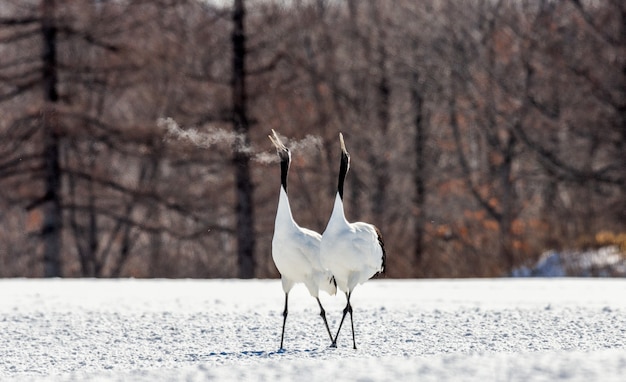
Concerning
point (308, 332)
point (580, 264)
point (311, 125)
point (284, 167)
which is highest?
point (311, 125)

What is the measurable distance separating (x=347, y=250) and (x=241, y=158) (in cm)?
1671

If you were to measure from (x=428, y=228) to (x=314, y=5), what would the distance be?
7842 millimetres

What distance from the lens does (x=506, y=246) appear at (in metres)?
25.2

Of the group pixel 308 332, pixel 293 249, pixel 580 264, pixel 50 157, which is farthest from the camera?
pixel 50 157

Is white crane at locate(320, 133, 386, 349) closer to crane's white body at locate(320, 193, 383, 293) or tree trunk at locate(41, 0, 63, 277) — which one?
crane's white body at locate(320, 193, 383, 293)

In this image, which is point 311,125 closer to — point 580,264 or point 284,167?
point 580,264

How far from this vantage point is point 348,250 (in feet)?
33.2

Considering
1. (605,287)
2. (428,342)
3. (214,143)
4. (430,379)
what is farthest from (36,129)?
(430,379)

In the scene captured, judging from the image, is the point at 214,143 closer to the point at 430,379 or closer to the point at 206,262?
the point at 206,262

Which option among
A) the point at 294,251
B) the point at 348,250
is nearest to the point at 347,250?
the point at 348,250

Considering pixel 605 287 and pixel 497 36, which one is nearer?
pixel 605 287

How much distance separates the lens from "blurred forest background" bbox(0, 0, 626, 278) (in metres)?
26.9

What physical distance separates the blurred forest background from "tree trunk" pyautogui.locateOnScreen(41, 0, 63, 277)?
0.05 metres

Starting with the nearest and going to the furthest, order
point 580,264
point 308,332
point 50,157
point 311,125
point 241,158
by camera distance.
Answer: point 308,332, point 580,264, point 241,158, point 50,157, point 311,125
